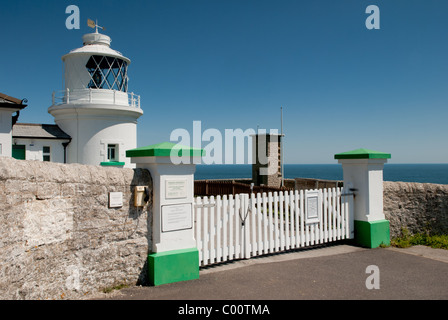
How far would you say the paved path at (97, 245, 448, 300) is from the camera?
5.20 meters

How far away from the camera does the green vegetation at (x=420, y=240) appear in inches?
327

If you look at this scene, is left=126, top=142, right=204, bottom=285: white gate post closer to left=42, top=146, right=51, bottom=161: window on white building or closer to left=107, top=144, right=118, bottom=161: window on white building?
left=107, top=144, right=118, bottom=161: window on white building

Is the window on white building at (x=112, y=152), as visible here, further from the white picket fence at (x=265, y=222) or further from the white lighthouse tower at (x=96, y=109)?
the white picket fence at (x=265, y=222)

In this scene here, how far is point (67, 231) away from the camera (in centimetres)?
483

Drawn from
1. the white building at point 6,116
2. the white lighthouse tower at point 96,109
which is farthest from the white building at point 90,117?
the white building at point 6,116

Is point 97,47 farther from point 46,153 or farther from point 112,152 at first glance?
point 46,153

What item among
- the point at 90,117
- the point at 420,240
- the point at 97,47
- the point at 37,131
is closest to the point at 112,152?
the point at 90,117

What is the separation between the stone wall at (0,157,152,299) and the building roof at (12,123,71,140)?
40.8 ft

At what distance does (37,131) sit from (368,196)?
A: 1479cm

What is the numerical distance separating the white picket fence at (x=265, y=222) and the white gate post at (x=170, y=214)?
332mm

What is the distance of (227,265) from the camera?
672cm
